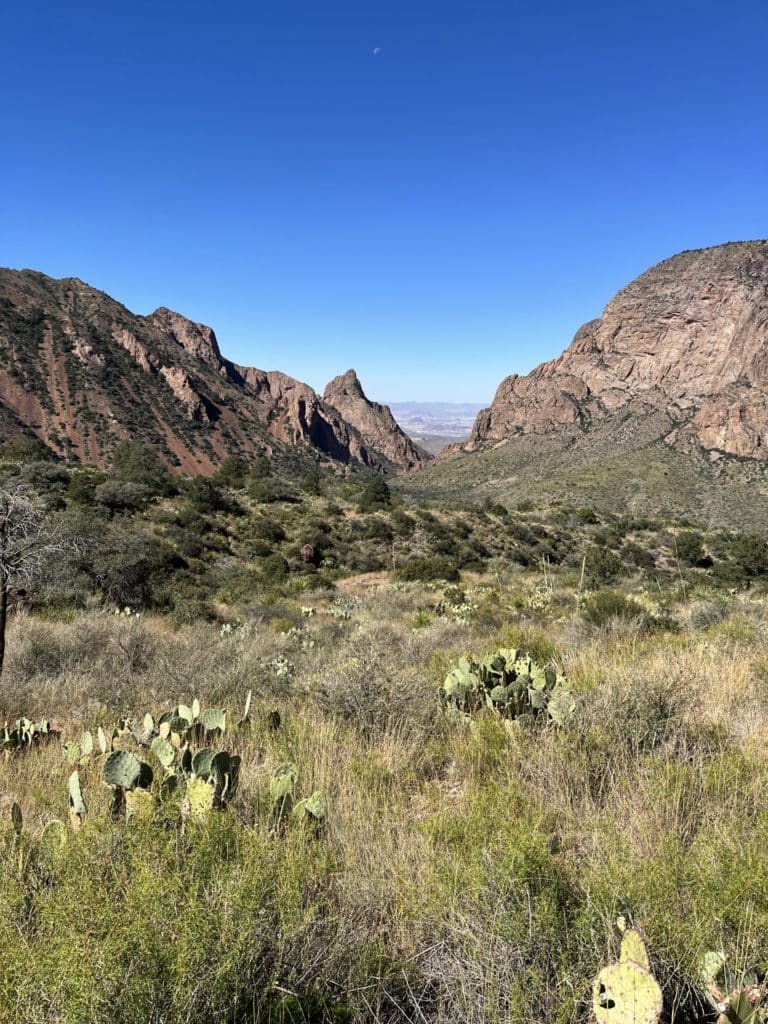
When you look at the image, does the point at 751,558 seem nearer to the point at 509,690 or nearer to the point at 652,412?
the point at 509,690

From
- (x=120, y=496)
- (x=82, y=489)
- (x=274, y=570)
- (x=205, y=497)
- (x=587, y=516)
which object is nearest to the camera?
(x=274, y=570)

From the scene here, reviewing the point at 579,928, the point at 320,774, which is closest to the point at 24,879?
the point at 320,774

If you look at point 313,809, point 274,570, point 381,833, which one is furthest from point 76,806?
point 274,570

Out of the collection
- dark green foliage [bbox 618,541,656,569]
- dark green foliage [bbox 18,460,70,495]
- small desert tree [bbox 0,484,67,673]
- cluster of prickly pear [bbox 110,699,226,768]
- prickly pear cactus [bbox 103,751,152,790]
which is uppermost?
dark green foliage [bbox 18,460,70,495]

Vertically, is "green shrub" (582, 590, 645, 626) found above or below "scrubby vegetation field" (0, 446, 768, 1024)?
below

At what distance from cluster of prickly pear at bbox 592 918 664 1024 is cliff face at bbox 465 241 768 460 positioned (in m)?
84.5

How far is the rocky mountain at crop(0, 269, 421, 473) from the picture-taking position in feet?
215

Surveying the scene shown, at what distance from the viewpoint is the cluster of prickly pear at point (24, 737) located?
12.6 ft

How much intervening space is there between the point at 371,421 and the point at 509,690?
176478mm

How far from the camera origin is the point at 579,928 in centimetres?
183

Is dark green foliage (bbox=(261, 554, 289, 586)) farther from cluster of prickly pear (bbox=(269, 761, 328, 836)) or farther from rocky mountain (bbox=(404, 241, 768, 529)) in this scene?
rocky mountain (bbox=(404, 241, 768, 529))

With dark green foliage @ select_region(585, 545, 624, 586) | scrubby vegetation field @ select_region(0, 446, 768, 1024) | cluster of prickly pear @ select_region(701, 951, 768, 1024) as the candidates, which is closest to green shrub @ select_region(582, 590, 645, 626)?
scrubby vegetation field @ select_region(0, 446, 768, 1024)

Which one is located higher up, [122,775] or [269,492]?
[269,492]

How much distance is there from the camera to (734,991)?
1.51m
